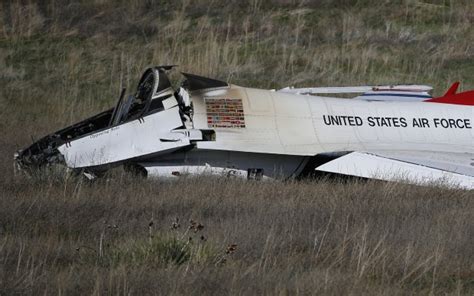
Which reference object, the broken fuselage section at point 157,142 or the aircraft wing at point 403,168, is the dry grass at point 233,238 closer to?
the aircraft wing at point 403,168

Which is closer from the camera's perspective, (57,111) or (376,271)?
(376,271)

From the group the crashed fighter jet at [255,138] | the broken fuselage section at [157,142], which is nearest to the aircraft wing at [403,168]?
the crashed fighter jet at [255,138]

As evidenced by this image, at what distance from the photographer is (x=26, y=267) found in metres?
7.55

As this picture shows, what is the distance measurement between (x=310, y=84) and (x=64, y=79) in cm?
574

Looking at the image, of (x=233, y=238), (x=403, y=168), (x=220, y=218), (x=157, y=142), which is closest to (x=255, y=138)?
(x=157, y=142)

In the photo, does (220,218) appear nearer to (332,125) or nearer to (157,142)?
(157,142)

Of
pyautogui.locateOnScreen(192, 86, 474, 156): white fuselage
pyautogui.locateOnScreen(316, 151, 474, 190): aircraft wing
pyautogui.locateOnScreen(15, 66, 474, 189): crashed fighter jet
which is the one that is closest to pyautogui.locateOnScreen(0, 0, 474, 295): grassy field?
pyautogui.locateOnScreen(316, 151, 474, 190): aircraft wing

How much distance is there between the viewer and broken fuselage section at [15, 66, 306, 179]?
12.6 meters

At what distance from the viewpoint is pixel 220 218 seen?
10.0 meters

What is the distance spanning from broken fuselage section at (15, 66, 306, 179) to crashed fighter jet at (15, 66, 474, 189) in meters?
0.01

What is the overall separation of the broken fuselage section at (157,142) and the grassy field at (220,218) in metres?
0.40

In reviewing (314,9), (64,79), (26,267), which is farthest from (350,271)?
(314,9)

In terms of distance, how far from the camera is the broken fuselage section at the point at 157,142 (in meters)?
12.6

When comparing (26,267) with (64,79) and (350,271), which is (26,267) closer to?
(350,271)
